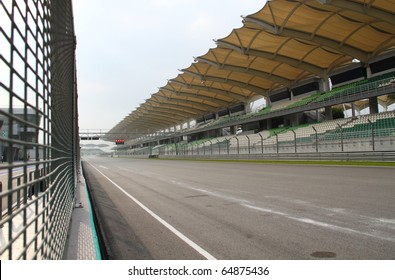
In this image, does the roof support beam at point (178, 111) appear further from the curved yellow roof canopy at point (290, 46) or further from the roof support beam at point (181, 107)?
the curved yellow roof canopy at point (290, 46)

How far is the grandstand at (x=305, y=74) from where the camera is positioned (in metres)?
26.7

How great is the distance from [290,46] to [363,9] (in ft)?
36.1

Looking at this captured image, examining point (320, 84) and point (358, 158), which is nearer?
point (358, 158)

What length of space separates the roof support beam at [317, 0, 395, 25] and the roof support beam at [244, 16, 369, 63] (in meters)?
5.93

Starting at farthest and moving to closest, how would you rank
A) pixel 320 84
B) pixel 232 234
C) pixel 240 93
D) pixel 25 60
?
pixel 240 93 → pixel 320 84 → pixel 232 234 → pixel 25 60

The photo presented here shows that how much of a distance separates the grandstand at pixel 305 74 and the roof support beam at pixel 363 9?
7 centimetres

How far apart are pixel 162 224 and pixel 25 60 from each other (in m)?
4.90

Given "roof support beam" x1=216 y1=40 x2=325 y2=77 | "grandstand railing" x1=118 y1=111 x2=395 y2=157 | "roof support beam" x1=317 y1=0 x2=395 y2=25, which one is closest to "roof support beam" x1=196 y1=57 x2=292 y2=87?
"roof support beam" x1=216 y1=40 x2=325 y2=77

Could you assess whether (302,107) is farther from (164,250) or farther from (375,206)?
(164,250)

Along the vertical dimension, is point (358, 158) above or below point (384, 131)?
below

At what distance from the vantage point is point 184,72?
47.1 metres

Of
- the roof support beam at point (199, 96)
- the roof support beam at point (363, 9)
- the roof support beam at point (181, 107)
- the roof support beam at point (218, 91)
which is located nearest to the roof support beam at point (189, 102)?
the roof support beam at point (199, 96)

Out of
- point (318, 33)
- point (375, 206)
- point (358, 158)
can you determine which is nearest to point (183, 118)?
point (318, 33)

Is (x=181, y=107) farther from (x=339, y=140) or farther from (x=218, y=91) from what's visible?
Result: (x=339, y=140)
